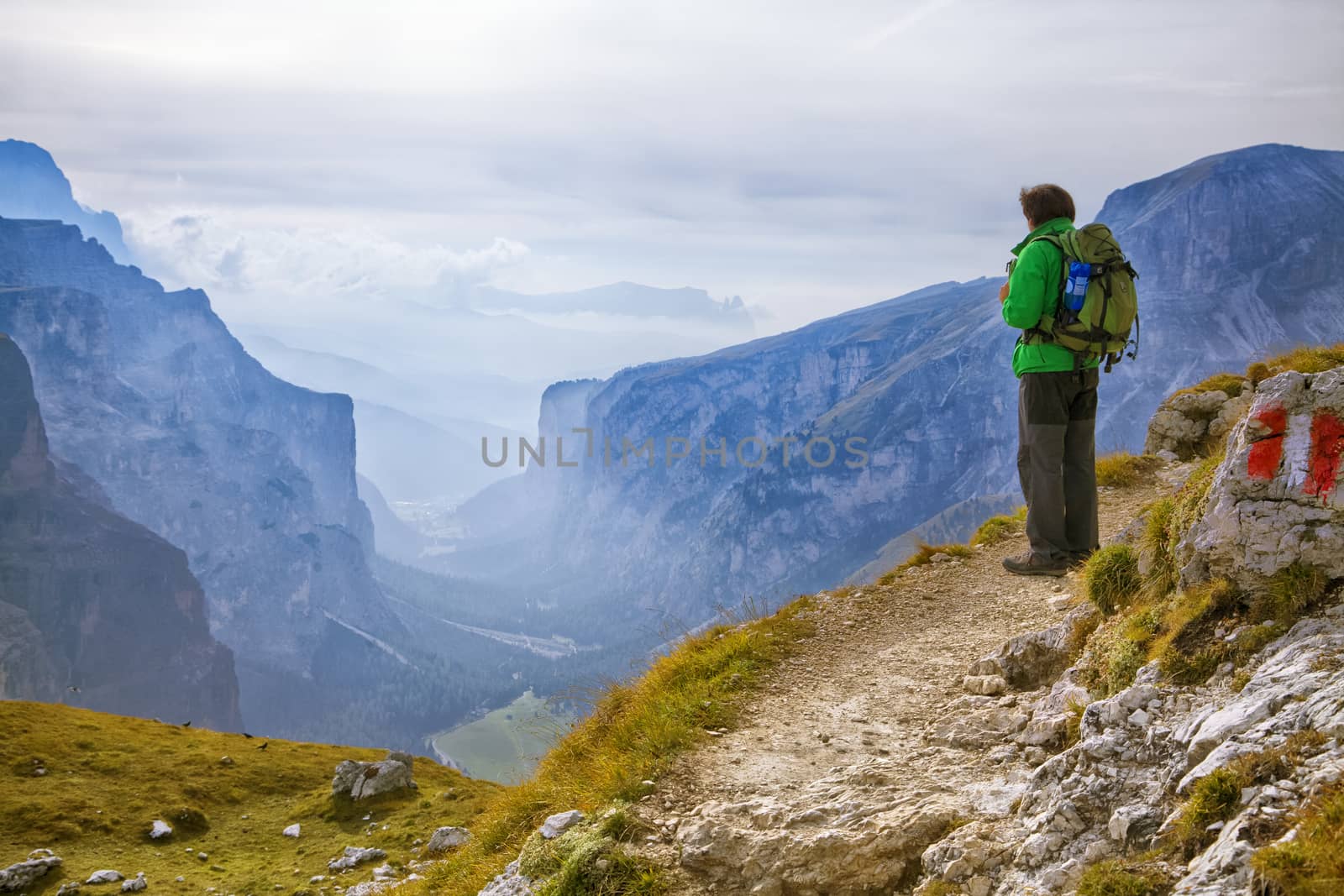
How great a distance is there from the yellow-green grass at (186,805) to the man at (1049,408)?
38.1 feet

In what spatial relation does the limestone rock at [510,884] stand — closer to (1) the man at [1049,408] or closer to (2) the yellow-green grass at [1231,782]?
(2) the yellow-green grass at [1231,782]

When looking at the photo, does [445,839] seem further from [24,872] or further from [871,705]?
[871,705]

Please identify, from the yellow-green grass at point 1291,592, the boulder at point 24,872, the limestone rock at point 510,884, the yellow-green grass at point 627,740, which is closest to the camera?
the yellow-green grass at point 1291,592

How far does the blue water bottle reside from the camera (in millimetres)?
10188

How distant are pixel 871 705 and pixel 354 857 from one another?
34.9ft

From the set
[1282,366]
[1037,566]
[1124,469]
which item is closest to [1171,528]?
[1037,566]

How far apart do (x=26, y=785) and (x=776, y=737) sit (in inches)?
668

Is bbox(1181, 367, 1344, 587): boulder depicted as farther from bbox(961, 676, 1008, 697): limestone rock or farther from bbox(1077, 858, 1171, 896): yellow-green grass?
bbox(961, 676, 1008, 697): limestone rock

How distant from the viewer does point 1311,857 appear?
13.1 feet

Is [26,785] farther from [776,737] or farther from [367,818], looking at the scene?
[776,737]

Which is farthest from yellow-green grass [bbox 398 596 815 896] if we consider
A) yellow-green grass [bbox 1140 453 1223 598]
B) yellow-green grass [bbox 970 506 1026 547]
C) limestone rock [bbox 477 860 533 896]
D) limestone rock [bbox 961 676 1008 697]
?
yellow-green grass [bbox 970 506 1026 547]

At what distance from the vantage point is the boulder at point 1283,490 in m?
6.27

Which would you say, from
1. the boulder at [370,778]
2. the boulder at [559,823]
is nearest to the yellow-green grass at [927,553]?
the boulder at [559,823]

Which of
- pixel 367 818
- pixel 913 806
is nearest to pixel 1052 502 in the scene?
pixel 913 806
